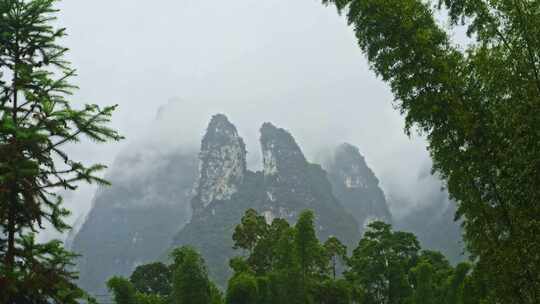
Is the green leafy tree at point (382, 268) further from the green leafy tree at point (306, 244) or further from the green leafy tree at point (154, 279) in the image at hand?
the green leafy tree at point (154, 279)

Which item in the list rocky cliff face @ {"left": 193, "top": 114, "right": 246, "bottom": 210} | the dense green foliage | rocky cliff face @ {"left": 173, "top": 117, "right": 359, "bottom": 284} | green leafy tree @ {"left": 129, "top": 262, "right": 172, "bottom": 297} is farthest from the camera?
rocky cliff face @ {"left": 193, "top": 114, "right": 246, "bottom": 210}

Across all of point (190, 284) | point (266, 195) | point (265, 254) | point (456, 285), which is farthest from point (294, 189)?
point (190, 284)

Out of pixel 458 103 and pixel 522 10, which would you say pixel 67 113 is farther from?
pixel 522 10

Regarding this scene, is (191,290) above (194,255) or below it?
below

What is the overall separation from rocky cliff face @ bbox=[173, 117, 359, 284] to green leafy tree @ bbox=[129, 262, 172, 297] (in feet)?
302

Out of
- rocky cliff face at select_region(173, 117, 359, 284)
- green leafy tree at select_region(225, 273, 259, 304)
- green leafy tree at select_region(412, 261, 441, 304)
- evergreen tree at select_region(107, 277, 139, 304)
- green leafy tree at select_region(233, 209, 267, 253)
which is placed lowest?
evergreen tree at select_region(107, 277, 139, 304)

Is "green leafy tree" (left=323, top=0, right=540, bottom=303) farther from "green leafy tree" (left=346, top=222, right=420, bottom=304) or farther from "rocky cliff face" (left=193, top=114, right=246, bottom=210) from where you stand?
"rocky cliff face" (left=193, top=114, right=246, bottom=210)

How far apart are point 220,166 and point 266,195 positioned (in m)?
22.8

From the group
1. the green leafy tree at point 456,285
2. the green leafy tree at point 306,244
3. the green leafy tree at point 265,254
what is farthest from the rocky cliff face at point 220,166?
the green leafy tree at point 456,285

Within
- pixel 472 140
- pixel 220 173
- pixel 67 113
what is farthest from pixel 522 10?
pixel 220 173

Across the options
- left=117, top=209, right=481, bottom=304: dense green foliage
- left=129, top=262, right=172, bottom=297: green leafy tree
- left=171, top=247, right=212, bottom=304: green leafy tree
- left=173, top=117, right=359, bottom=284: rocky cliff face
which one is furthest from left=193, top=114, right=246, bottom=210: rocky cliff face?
left=171, top=247, right=212, bottom=304: green leafy tree

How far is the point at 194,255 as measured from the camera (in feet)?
58.3

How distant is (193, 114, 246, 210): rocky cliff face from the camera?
550 feet

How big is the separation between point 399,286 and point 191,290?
1713 cm
